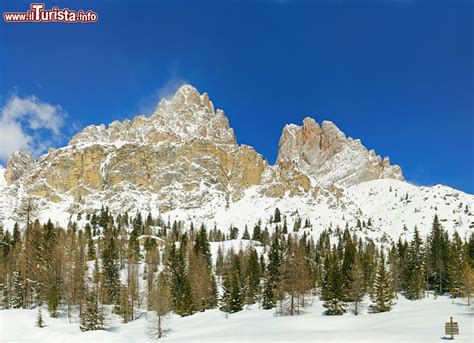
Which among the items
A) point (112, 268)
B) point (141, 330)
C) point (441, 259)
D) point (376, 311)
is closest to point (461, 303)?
point (376, 311)

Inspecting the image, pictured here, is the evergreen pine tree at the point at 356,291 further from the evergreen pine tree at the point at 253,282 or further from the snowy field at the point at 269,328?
the evergreen pine tree at the point at 253,282

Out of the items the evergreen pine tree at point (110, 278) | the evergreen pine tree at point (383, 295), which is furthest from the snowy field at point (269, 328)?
the evergreen pine tree at point (110, 278)

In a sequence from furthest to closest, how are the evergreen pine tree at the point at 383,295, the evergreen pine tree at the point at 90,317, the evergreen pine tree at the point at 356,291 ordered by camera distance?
1. the evergreen pine tree at the point at 356,291
2. the evergreen pine tree at the point at 383,295
3. the evergreen pine tree at the point at 90,317

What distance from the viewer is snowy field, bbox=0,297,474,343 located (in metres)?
46.6

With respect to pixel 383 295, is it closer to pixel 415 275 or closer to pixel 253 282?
pixel 415 275

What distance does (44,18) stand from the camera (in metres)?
30.8

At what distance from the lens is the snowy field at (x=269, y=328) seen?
153 ft

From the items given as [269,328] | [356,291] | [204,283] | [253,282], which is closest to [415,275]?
[356,291]

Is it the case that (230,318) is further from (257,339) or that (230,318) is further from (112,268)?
(112,268)

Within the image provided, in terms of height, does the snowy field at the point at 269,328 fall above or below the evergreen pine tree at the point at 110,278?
below

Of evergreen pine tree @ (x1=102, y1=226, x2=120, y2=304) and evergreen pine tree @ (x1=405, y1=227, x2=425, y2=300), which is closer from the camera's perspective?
evergreen pine tree @ (x1=405, y1=227, x2=425, y2=300)

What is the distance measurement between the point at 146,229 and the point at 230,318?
12190cm

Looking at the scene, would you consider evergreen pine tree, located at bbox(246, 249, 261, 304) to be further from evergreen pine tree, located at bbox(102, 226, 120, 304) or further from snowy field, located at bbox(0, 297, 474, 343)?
evergreen pine tree, located at bbox(102, 226, 120, 304)

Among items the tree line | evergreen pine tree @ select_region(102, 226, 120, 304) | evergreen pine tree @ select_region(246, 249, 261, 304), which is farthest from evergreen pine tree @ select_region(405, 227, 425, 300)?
evergreen pine tree @ select_region(102, 226, 120, 304)
